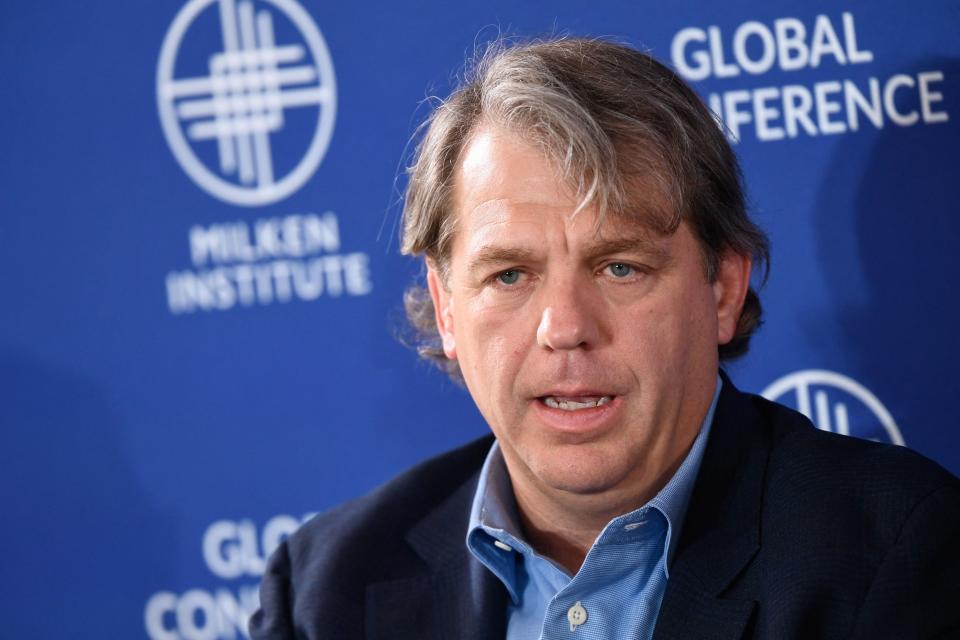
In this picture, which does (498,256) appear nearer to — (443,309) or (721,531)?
(443,309)

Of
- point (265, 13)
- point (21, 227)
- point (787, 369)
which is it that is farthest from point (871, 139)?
point (21, 227)

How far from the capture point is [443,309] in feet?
7.26

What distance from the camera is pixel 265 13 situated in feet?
8.69

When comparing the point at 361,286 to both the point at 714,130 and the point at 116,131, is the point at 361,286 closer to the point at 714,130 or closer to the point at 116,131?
the point at 116,131

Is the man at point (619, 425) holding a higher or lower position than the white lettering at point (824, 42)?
lower

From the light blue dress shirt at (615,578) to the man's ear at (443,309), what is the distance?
0.35 m

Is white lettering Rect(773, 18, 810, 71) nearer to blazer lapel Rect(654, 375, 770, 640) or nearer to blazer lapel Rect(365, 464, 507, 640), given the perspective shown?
blazer lapel Rect(654, 375, 770, 640)

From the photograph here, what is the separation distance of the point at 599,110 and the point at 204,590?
4.83 ft

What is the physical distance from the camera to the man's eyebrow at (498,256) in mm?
1901

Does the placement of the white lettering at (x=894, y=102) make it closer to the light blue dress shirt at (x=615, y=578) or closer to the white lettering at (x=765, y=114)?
the white lettering at (x=765, y=114)

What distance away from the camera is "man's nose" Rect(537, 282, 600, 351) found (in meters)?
1.83

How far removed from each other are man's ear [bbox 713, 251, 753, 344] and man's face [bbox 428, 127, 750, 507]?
43mm

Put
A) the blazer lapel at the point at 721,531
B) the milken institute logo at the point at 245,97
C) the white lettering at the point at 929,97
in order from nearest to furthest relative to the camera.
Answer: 1. the blazer lapel at the point at 721,531
2. the white lettering at the point at 929,97
3. the milken institute logo at the point at 245,97

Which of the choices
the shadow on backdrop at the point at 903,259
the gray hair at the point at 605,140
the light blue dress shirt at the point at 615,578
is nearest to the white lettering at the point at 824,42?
the shadow on backdrop at the point at 903,259
